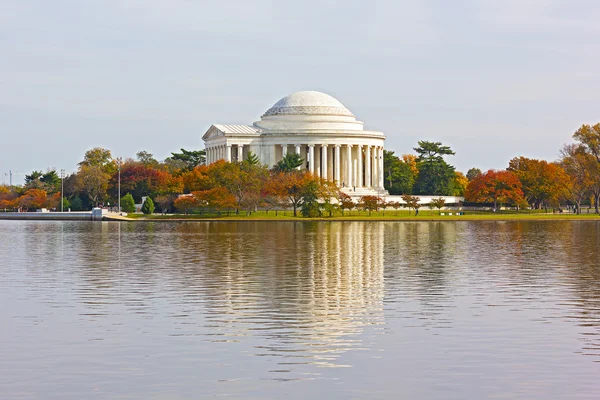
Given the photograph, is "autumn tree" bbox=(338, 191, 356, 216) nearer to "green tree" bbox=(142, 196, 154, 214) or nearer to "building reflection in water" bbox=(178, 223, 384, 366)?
"green tree" bbox=(142, 196, 154, 214)

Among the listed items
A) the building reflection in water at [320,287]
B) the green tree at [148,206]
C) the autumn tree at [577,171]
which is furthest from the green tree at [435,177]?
the building reflection in water at [320,287]

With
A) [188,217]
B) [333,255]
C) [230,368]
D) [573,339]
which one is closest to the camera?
[230,368]

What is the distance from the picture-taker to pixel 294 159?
14488 centimetres

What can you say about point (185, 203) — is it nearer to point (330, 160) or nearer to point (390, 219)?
point (390, 219)

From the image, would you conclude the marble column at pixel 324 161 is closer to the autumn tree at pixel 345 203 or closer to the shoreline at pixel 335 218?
the autumn tree at pixel 345 203

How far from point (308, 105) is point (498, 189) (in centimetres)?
4035

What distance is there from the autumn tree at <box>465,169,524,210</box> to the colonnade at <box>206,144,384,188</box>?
25486 millimetres

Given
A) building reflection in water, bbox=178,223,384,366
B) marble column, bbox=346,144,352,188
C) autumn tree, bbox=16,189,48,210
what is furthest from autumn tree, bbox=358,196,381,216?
building reflection in water, bbox=178,223,384,366

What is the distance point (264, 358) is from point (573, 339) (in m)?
7.57

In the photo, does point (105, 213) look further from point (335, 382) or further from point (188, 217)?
point (335, 382)

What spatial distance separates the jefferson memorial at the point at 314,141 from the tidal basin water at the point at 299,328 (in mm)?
109147

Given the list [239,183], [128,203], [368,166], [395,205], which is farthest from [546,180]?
[128,203]

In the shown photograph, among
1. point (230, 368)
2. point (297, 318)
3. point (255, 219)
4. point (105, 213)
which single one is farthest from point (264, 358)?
point (105, 213)

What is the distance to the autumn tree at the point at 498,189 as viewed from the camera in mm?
133750
